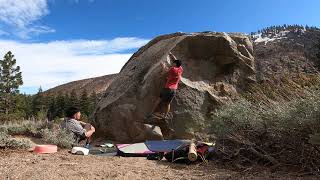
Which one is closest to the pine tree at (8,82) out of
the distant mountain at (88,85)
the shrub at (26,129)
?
the shrub at (26,129)

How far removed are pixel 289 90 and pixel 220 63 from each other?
5.70 meters

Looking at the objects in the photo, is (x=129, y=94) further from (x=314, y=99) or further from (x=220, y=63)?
(x=314, y=99)

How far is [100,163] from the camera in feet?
23.9

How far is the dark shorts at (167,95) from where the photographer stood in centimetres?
1171

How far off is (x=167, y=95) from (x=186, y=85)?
33.2 inches

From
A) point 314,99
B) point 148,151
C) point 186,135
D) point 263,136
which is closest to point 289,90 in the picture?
point 263,136

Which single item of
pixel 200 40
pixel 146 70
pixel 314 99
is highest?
pixel 200 40

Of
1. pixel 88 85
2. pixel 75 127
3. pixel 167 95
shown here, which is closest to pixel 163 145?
pixel 75 127

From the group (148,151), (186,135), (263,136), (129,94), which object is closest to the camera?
(263,136)

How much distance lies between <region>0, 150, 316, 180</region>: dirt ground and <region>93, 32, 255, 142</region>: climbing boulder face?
4.31 m

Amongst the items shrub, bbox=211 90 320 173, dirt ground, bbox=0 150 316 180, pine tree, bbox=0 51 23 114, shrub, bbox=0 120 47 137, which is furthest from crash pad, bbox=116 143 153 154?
pine tree, bbox=0 51 23 114

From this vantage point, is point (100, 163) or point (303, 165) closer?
point (303, 165)

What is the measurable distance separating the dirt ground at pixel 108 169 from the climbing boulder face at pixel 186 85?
431 centimetres

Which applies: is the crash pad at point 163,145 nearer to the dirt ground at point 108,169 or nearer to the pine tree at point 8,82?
the dirt ground at point 108,169
